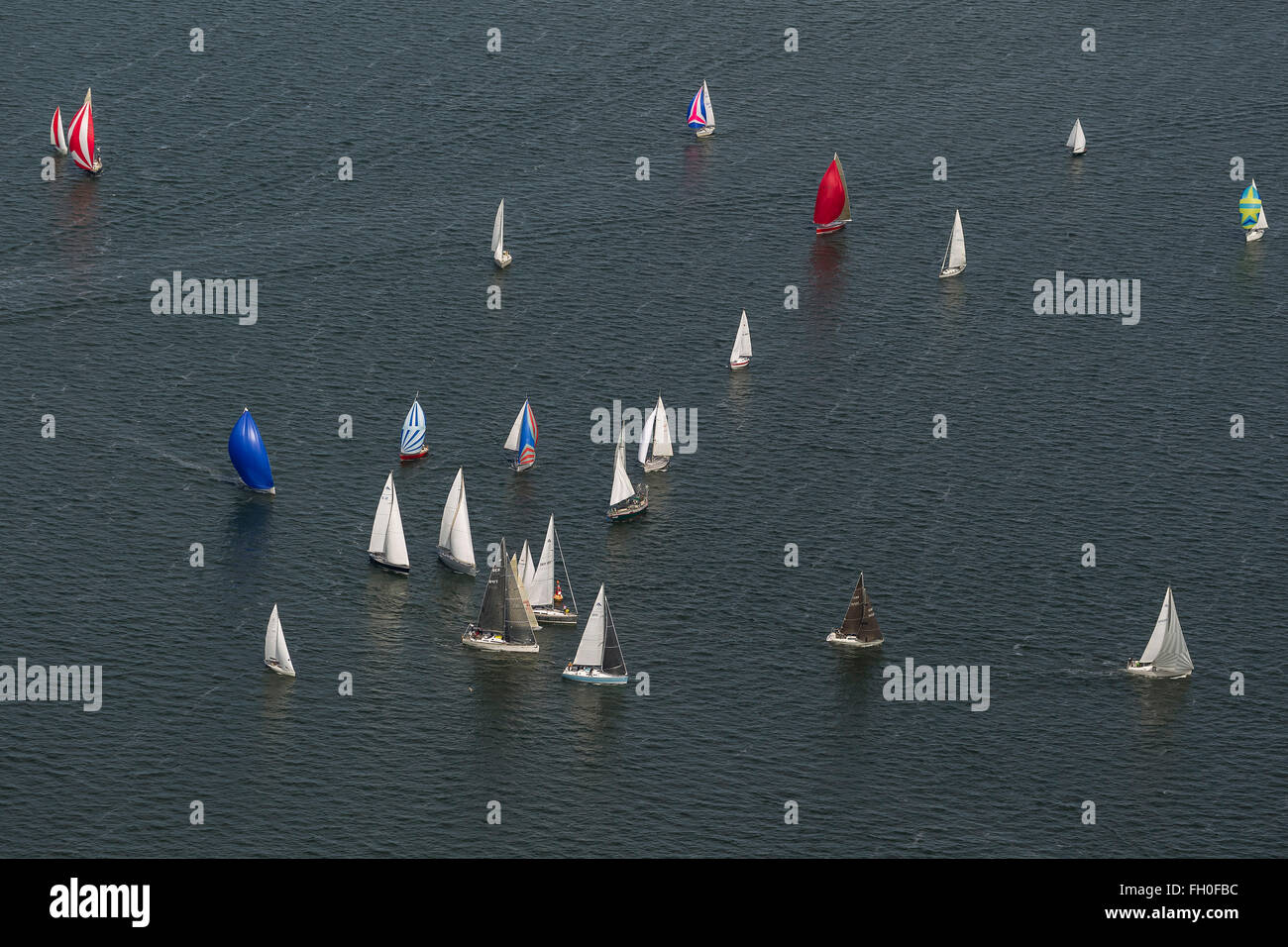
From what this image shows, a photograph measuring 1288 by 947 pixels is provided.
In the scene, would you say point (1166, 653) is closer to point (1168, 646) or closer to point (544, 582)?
point (1168, 646)

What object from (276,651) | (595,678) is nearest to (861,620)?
(595,678)

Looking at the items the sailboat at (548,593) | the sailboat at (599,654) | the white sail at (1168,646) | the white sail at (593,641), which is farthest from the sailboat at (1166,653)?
the sailboat at (548,593)

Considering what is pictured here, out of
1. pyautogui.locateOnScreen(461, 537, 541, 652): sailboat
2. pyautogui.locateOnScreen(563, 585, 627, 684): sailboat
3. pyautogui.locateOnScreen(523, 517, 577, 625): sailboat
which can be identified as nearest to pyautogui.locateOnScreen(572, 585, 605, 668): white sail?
pyautogui.locateOnScreen(563, 585, 627, 684): sailboat

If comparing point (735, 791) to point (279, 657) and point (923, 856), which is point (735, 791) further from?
point (279, 657)

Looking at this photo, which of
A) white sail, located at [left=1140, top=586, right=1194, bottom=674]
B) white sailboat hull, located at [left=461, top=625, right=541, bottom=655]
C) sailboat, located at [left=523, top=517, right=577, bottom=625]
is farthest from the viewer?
sailboat, located at [left=523, top=517, right=577, bottom=625]

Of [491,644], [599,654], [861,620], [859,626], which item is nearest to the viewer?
[599,654]

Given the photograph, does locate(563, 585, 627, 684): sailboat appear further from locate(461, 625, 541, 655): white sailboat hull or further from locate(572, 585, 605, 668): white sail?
locate(461, 625, 541, 655): white sailboat hull
